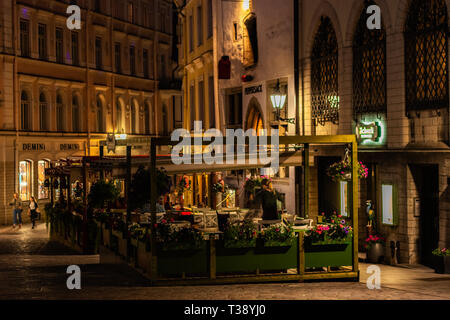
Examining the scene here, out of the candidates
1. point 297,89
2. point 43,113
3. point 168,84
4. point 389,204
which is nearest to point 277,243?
point 389,204

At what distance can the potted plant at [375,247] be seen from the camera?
18391 millimetres

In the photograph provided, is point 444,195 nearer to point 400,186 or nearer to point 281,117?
point 400,186

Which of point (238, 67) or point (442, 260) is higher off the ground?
point (238, 67)

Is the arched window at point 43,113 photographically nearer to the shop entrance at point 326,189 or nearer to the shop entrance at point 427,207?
the shop entrance at point 326,189

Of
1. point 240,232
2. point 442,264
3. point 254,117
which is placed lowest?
point 442,264

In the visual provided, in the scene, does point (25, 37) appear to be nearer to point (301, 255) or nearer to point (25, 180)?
point (25, 180)

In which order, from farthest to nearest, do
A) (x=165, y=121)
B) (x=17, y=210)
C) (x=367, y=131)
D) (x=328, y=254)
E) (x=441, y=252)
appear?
(x=165, y=121) → (x=17, y=210) → (x=367, y=131) → (x=441, y=252) → (x=328, y=254)

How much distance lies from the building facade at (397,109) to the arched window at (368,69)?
0.03m

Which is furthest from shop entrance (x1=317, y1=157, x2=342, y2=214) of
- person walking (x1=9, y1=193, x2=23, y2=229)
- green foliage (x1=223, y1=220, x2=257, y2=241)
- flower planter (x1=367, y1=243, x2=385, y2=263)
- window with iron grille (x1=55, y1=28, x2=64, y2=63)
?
window with iron grille (x1=55, y1=28, x2=64, y2=63)

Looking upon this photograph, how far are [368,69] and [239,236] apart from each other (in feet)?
27.6

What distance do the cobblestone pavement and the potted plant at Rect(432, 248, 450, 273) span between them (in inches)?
8.5

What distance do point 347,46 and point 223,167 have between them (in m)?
6.04

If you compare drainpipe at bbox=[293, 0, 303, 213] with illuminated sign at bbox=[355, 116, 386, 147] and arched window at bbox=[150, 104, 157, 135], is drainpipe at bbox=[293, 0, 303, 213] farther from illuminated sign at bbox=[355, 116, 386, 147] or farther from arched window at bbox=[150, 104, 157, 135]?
arched window at bbox=[150, 104, 157, 135]

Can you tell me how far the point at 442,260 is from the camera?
16109 millimetres
